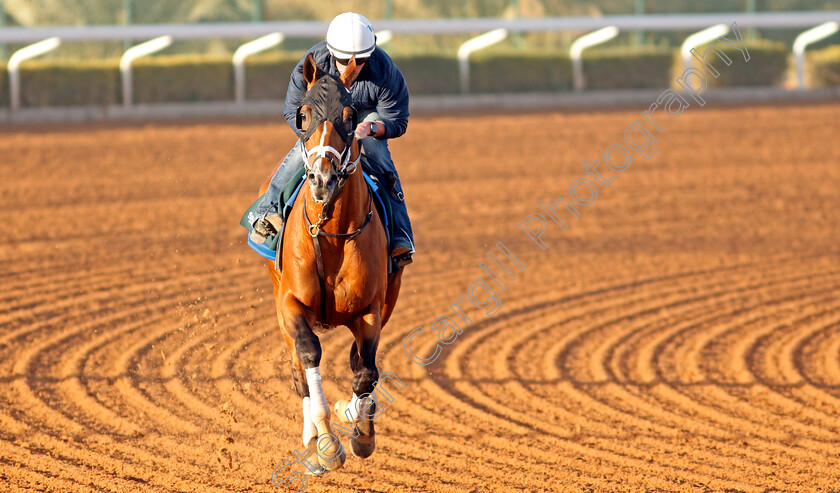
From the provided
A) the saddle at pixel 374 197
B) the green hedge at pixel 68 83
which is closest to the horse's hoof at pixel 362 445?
the saddle at pixel 374 197

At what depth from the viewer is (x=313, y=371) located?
547 centimetres

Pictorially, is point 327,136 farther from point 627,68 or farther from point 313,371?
point 627,68

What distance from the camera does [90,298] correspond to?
10.5m

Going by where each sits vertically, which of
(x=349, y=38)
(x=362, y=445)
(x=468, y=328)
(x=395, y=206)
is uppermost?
(x=349, y=38)

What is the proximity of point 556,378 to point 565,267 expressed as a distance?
432cm

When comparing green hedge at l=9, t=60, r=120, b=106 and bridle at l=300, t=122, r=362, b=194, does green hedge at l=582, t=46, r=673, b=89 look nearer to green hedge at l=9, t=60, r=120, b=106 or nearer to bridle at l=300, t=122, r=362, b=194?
green hedge at l=9, t=60, r=120, b=106

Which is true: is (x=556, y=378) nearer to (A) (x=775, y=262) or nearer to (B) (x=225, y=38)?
(A) (x=775, y=262)

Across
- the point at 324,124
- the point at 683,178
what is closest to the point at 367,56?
the point at 324,124

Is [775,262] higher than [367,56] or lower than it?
lower

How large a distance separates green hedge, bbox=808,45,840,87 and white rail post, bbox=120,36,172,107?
16.4 metres

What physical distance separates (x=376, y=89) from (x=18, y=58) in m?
17.5

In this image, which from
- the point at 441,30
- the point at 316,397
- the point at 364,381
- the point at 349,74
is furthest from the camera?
the point at 441,30

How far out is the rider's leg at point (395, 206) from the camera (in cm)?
593

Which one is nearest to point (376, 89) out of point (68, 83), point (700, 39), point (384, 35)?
point (68, 83)
